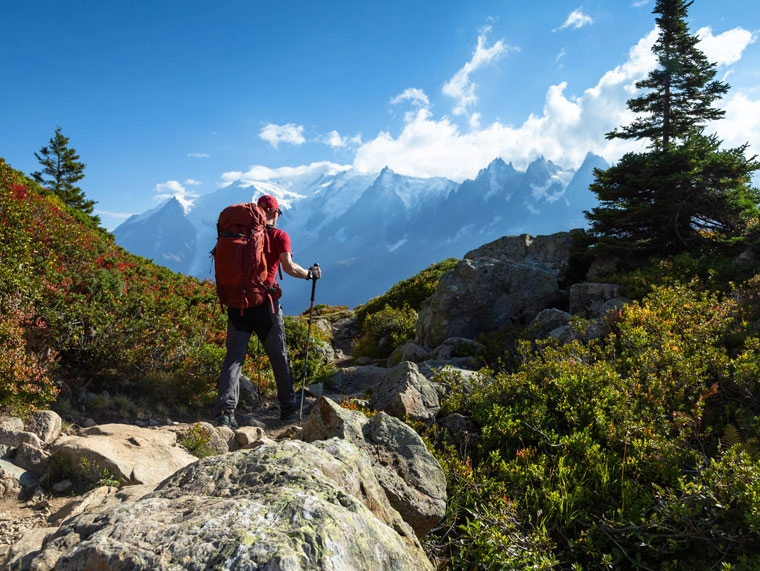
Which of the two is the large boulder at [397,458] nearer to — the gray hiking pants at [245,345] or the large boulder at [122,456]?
the large boulder at [122,456]

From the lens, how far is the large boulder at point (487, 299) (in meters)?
11.6

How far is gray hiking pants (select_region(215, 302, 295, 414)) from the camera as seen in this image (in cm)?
652

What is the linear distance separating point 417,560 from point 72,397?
6.21 m

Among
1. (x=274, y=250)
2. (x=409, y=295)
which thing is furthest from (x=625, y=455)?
(x=409, y=295)

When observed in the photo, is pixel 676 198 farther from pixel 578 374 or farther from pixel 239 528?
pixel 239 528

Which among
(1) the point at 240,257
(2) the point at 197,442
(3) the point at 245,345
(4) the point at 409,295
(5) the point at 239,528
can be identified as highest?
(4) the point at 409,295

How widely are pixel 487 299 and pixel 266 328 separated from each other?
6.87 m

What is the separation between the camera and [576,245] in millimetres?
14023

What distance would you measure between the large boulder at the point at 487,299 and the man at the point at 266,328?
5.74 meters

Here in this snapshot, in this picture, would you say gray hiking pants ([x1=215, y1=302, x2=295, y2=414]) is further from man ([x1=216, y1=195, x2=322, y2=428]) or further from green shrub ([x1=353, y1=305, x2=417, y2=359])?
green shrub ([x1=353, y1=305, x2=417, y2=359])

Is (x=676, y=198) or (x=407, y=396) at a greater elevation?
(x=676, y=198)

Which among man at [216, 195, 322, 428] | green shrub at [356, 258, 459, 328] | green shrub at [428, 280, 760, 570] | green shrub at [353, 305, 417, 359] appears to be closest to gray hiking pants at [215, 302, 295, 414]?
man at [216, 195, 322, 428]

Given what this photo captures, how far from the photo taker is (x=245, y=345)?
268 inches

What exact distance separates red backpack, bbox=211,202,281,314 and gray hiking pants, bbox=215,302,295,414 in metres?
0.27
